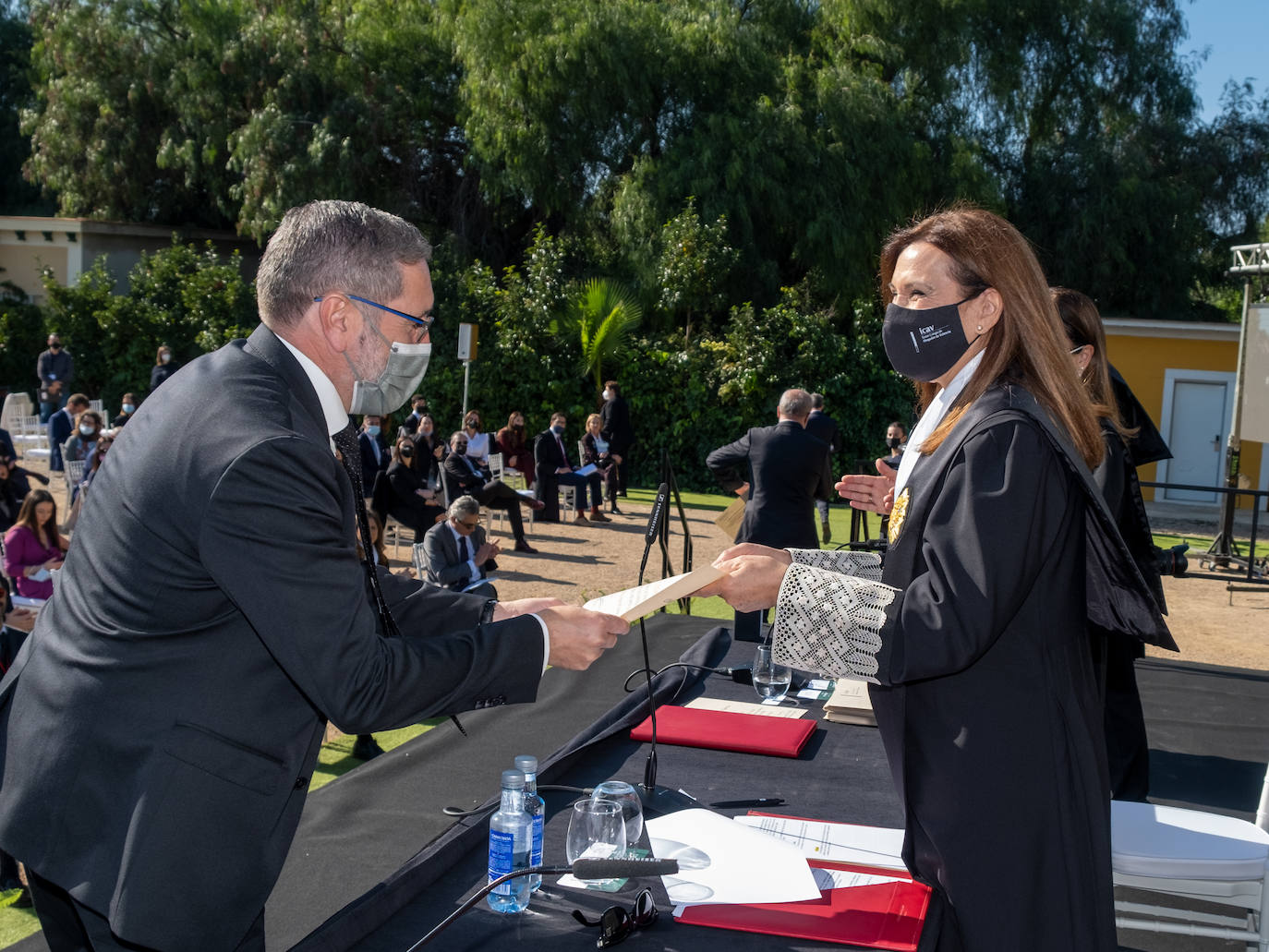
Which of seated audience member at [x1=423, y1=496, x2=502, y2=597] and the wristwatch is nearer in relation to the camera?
the wristwatch

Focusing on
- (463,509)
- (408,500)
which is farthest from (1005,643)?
(408,500)

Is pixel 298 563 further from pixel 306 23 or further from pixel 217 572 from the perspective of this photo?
pixel 306 23

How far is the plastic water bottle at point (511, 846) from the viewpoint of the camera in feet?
6.92

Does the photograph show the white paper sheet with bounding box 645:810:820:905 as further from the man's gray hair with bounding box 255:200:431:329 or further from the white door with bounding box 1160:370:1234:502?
the white door with bounding box 1160:370:1234:502

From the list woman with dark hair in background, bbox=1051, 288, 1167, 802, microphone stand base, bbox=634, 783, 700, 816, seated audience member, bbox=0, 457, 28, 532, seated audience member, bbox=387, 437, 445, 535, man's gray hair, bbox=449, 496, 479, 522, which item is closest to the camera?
microphone stand base, bbox=634, 783, 700, 816

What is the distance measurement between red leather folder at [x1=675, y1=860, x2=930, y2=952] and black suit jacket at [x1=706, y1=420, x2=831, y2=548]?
20.0 ft

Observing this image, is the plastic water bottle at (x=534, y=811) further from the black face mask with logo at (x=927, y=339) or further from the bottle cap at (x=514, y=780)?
the black face mask with logo at (x=927, y=339)

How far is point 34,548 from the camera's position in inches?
295

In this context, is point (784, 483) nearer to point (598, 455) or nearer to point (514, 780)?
point (514, 780)

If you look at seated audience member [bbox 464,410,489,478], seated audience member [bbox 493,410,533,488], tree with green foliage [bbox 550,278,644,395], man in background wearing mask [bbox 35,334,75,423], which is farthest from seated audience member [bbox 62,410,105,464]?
tree with green foliage [bbox 550,278,644,395]

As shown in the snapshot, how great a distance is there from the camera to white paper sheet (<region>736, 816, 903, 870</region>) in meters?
2.41

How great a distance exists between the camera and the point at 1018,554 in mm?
1920

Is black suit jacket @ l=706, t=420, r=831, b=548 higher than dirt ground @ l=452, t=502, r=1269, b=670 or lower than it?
higher

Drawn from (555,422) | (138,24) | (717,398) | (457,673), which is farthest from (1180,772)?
(138,24)
